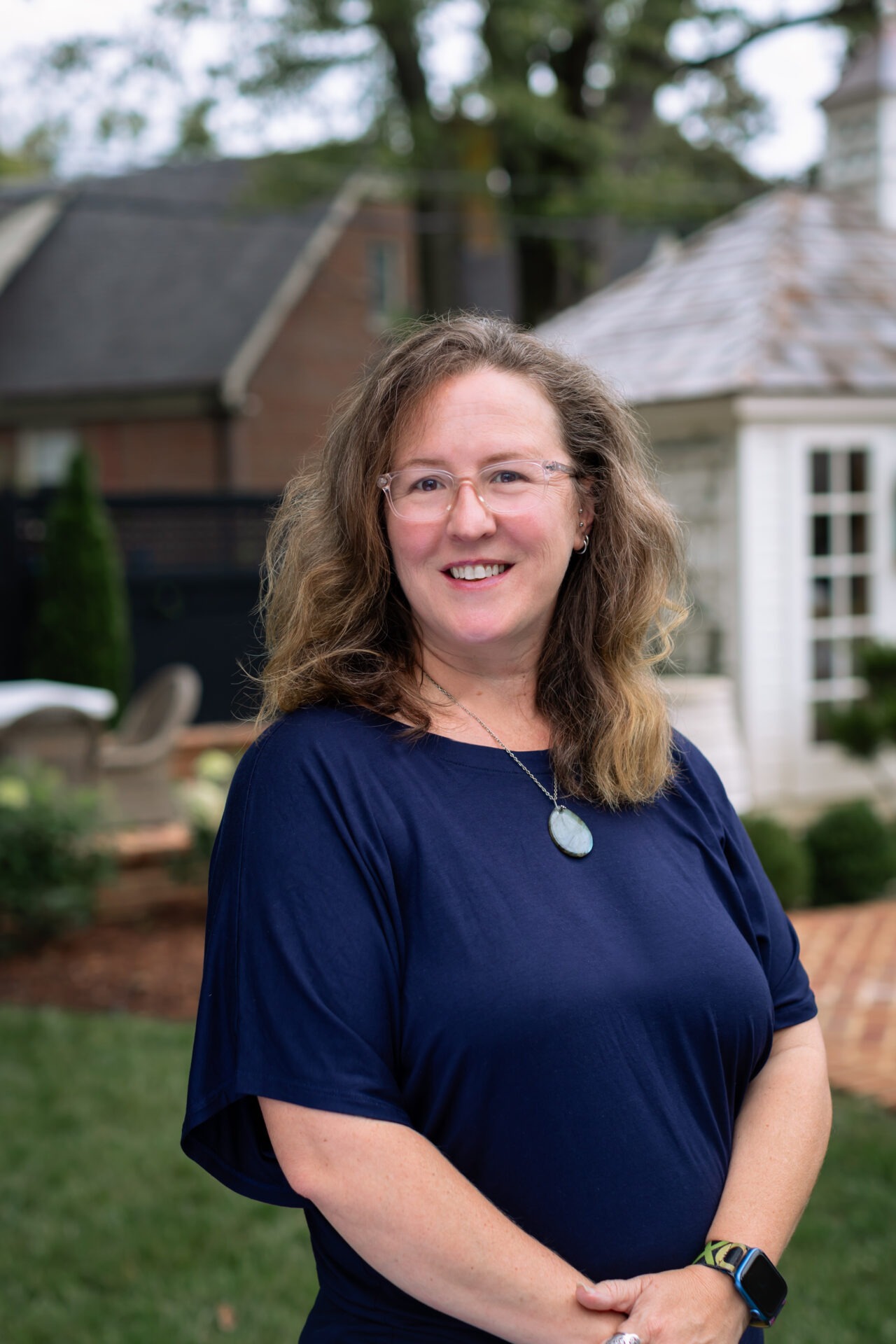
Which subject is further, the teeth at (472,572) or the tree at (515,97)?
the tree at (515,97)

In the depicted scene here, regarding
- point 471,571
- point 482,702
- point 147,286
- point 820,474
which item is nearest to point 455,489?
point 471,571

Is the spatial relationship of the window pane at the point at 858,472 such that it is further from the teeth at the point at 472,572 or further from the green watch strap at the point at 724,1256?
the green watch strap at the point at 724,1256

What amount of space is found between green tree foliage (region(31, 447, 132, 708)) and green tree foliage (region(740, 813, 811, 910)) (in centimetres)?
603

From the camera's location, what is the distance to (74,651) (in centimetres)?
1049

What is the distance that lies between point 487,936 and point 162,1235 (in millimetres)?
2463

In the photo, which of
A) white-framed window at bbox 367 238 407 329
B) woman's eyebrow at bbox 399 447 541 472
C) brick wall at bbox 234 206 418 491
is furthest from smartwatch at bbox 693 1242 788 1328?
white-framed window at bbox 367 238 407 329

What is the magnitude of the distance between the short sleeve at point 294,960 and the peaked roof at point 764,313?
256 inches

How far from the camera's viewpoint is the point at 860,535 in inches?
335

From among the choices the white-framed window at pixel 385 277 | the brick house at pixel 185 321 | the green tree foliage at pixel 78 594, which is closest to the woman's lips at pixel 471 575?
the green tree foliage at pixel 78 594

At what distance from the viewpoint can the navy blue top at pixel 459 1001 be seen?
145 centimetres

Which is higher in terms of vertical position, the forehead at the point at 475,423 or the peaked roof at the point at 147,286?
the peaked roof at the point at 147,286

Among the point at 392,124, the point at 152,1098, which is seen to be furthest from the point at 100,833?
the point at 392,124

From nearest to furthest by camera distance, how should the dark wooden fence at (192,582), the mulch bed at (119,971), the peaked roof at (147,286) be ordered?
the mulch bed at (119,971) < the dark wooden fence at (192,582) < the peaked roof at (147,286)

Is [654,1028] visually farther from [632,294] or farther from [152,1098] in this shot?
[632,294]
